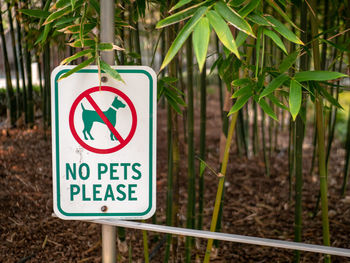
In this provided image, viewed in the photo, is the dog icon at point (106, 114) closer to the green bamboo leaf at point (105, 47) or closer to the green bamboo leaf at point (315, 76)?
the green bamboo leaf at point (105, 47)

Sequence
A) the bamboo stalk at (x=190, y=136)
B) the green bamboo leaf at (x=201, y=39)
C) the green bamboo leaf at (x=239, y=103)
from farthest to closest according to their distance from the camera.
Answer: the bamboo stalk at (x=190, y=136)
the green bamboo leaf at (x=239, y=103)
the green bamboo leaf at (x=201, y=39)

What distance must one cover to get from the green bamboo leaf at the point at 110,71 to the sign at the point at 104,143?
0.07ft

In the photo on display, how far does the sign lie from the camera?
922 mm

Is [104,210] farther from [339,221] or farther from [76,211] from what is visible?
[339,221]

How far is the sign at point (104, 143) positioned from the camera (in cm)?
92

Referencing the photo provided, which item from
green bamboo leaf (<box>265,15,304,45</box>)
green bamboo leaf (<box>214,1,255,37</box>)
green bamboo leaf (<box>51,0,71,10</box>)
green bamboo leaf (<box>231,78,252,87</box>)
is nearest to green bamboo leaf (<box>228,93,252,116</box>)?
green bamboo leaf (<box>231,78,252,87</box>)

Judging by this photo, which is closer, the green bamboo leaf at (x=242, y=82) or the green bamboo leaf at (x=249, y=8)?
the green bamboo leaf at (x=249, y=8)

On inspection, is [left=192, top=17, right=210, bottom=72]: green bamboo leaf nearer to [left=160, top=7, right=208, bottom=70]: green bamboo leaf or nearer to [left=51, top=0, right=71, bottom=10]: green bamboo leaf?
[left=160, top=7, right=208, bottom=70]: green bamboo leaf

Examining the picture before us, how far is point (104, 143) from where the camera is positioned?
37.0 inches

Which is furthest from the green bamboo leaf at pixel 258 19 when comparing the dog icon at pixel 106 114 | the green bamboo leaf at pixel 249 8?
the dog icon at pixel 106 114

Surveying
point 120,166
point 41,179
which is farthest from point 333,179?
point 120,166

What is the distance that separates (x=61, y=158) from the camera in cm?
95

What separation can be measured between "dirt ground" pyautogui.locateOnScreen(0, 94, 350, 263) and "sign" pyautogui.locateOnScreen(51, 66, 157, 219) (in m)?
0.74

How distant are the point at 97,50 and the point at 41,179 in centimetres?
201
